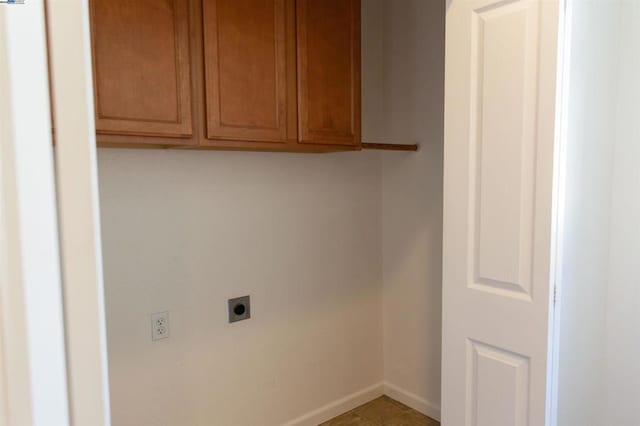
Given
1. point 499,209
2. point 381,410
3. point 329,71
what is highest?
point 329,71

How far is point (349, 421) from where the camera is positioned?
2.50 meters

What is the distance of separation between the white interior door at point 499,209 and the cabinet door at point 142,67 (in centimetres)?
99

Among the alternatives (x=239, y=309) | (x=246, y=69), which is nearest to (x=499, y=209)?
(x=246, y=69)

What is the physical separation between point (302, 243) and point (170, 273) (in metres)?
0.73

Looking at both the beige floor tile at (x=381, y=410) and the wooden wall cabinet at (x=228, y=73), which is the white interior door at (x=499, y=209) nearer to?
the wooden wall cabinet at (x=228, y=73)

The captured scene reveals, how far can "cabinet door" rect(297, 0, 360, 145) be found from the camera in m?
1.83

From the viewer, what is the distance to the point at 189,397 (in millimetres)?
1949

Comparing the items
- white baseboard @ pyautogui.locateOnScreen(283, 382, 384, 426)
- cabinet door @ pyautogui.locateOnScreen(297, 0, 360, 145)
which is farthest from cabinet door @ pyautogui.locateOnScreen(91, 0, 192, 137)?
white baseboard @ pyautogui.locateOnScreen(283, 382, 384, 426)

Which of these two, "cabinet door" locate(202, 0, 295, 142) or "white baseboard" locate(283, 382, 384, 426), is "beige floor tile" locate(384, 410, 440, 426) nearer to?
"white baseboard" locate(283, 382, 384, 426)

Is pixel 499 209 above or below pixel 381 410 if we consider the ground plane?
above

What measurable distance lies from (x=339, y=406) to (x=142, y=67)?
2.14m

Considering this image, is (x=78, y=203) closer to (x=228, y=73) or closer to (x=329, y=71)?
(x=228, y=73)

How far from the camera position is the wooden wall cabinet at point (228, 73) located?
1362 mm

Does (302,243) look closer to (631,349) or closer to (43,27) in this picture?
(631,349)
